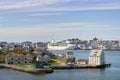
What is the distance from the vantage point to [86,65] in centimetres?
3256

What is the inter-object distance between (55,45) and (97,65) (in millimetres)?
59418

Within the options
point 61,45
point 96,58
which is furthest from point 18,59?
point 61,45

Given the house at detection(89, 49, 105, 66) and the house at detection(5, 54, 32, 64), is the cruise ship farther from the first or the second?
the house at detection(89, 49, 105, 66)

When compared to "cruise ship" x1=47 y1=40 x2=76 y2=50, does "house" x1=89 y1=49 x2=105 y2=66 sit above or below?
below

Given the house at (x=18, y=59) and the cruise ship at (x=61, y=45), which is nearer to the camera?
the house at (x=18, y=59)

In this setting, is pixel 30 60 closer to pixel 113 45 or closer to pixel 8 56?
pixel 8 56

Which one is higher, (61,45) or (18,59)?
(61,45)

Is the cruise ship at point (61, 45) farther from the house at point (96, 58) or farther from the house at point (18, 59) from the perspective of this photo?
the house at point (96, 58)

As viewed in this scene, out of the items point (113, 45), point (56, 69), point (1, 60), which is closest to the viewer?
point (56, 69)

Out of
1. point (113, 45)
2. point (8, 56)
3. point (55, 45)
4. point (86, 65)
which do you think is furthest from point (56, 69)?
point (113, 45)

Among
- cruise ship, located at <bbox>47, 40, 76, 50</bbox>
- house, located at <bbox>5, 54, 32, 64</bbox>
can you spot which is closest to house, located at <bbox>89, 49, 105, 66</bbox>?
house, located at <bbox>5, 54, 32, 64</bbox>

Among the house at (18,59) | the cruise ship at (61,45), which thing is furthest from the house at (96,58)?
the cruise ship at (61,45)

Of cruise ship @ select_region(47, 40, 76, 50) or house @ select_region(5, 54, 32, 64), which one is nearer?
house @ select_region(5, 54, 32, 64)

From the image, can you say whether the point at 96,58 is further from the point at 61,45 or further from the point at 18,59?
the point at 61,45
